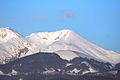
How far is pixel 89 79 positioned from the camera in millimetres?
171250

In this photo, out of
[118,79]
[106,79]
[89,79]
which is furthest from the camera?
[89,79]

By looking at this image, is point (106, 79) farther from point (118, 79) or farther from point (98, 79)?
point (118, 79)

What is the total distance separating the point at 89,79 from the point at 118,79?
36.1 meters

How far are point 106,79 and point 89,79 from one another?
57.1ft

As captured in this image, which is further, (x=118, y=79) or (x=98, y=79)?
(x=98, y=79)

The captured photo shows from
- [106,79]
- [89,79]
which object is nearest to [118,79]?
[106,79]

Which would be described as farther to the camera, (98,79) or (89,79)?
(89,79)

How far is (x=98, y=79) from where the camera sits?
161m

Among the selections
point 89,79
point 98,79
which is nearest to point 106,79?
point 98,79

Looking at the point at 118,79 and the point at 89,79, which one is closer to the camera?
the point at 118,79

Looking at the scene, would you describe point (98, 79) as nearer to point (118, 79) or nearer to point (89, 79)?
point (89, 79)

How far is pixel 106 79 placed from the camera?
154625mm

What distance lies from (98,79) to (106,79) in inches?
259

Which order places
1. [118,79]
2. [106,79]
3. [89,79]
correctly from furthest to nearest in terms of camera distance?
1. [89,79]
2. [106,79]
3. [118,79]
